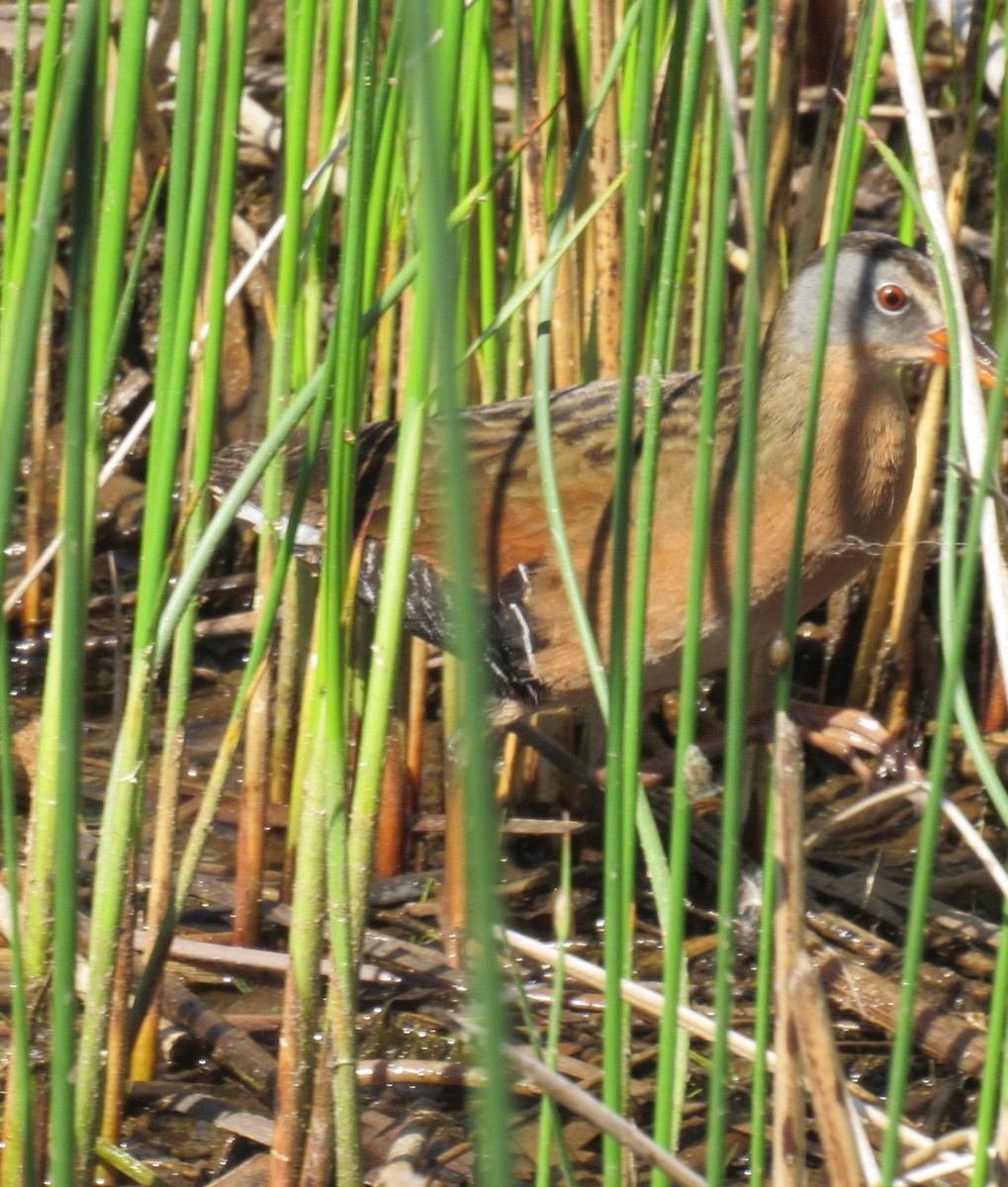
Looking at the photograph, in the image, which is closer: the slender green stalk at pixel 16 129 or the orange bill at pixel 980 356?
the slender green stalk at pixel 16 129

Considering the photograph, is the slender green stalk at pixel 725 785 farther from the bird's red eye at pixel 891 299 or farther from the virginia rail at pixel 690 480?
the bird's red eye at pixel 891 299

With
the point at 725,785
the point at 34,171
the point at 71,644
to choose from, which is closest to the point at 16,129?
the point at 34,171

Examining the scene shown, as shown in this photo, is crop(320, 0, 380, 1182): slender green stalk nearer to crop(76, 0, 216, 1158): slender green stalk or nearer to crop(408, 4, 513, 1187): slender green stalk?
crop(76, 0, 216, 1158): slender green stalk

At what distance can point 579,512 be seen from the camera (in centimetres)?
275

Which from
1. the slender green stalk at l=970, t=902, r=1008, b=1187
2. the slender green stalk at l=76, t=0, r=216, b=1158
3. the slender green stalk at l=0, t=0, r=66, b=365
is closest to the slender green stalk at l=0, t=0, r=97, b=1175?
the slender green stalk at l=76, t=0, r=216, b=1158

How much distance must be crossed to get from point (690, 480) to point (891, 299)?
18.2 inches

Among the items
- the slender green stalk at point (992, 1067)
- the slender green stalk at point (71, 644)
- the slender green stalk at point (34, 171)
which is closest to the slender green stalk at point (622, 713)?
the slender green stalk at point (992, 1067)

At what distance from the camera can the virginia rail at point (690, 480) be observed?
2.68 m

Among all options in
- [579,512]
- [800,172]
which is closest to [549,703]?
[579,512]

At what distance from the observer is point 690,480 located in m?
Result: 2.75

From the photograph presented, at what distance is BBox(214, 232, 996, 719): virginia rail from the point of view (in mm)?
2684

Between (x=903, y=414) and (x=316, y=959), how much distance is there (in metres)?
1.46

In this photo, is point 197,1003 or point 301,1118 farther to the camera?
point 197,1003

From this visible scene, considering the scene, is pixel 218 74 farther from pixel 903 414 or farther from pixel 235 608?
pixel 235 608
